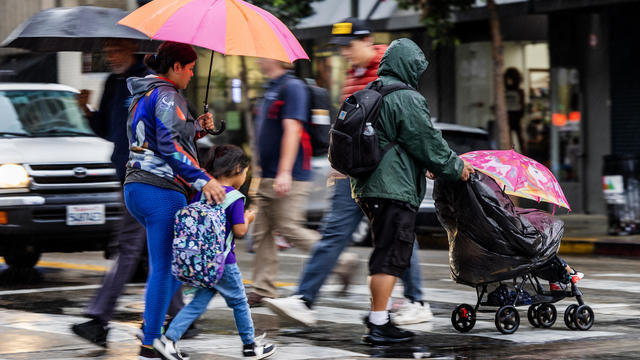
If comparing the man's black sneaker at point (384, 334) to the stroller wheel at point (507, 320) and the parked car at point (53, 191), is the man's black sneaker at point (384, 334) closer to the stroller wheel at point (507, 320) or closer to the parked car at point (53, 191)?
the stroller wheel at point (507, 320)

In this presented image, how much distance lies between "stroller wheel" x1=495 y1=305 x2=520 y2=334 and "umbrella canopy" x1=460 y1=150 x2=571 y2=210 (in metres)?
0.69

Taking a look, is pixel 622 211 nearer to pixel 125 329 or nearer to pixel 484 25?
pixel 484 25

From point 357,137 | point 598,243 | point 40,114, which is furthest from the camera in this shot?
point 598,243

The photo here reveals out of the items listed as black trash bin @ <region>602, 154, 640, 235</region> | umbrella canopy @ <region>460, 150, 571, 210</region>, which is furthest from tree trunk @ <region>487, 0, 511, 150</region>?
umbrella canopy @ <region>460, 150, 571, 210</region>

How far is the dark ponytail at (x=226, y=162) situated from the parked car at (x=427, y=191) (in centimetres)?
834

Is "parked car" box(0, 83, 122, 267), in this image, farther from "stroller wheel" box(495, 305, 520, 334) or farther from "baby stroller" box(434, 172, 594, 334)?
"stroller wheel" box(495, 305, 520, 334)

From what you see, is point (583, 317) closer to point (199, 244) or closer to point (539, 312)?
point (539, 312)

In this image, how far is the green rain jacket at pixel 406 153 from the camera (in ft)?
19.0

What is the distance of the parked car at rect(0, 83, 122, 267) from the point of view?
9008 millimetres

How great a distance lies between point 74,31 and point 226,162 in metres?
2.25

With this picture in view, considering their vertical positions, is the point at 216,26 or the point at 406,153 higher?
the point at 216,26

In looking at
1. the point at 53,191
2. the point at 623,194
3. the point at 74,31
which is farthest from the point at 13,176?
the point at 623,194

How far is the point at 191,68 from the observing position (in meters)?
5.47

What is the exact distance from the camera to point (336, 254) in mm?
6777
